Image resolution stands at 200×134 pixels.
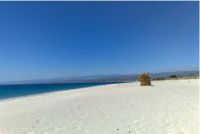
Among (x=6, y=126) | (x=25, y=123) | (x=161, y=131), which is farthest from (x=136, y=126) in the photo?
(x=6, y=126)

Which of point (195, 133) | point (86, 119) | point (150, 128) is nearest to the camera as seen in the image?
point (195, 133)

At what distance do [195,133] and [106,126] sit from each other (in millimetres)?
2464

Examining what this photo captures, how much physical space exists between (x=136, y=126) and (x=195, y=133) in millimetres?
1572

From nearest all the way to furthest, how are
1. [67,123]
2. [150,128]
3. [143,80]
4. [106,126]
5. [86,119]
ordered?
[150,128] < [106,126] < [67,123] < [86,119] < [143,80]

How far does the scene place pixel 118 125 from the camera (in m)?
6.07

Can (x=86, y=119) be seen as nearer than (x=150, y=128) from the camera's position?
No

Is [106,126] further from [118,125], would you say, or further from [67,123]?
[67,123]

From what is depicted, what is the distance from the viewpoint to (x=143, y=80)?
28625 mm

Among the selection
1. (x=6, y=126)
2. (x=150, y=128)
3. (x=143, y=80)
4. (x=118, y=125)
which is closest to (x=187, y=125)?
(x=150, y=128)

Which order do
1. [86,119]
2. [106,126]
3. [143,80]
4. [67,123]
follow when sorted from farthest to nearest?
1. [143,80]
2. [86,119]
3. [67,123]
4. [106,126]

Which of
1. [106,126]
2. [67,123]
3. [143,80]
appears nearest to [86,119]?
[67,123]

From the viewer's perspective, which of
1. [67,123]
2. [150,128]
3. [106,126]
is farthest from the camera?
[67,123]

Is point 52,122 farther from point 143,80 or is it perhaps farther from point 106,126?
point 143,80

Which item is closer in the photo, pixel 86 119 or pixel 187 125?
pixel 187 125
